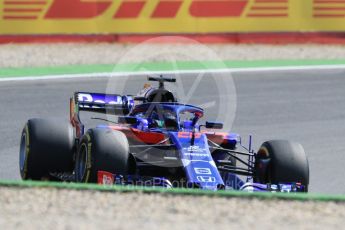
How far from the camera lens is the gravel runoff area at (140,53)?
59.0 feet

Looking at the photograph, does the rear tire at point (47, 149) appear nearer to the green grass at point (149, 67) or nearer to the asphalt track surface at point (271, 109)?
the asphalt track surface at point (271, 109)

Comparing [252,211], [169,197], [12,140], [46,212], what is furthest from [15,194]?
[12,140]

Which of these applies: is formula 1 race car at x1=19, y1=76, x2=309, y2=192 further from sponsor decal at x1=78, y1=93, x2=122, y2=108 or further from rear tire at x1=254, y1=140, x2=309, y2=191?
sponsor decal at x1=78, y1=93, x2=122, y2=108

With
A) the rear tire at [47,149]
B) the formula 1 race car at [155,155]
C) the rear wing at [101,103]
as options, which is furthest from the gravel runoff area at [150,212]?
the rear wing at [101,103]

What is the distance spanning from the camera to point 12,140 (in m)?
12.0

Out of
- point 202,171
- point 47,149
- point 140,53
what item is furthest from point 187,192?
point 140,53

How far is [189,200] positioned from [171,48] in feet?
38.9

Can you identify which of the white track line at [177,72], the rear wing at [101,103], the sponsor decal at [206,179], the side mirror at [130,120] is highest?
the white track line at [177,72]

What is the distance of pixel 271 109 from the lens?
14.5 m

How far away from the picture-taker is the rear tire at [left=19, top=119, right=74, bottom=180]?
9156mm

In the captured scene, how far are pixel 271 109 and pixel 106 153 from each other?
6.39 metres

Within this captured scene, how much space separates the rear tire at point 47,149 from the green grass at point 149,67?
7.37 metres

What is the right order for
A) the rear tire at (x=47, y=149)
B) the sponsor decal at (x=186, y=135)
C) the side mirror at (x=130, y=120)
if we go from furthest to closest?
the side mirror at (x=130, y=120) → the sponsor decal at (x=186, y=135) → the rear tire at (x=47, y=149)

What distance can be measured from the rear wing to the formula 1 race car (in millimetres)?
629
